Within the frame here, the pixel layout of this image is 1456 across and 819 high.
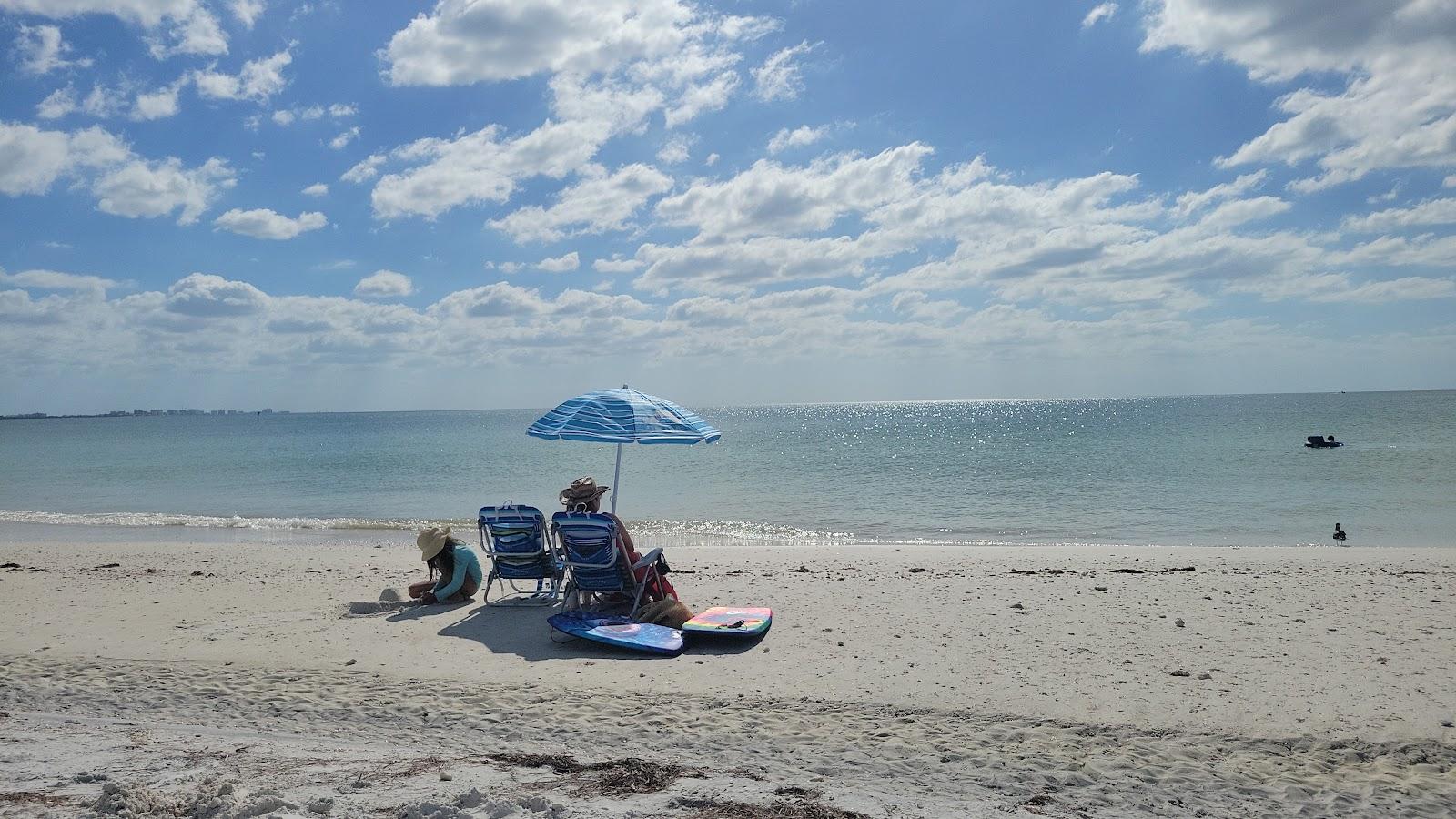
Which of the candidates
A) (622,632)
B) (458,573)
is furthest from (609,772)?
(458,573)

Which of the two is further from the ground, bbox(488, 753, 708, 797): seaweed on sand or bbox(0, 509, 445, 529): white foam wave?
bbox(488, 753, 708, 797): seaweed on sand

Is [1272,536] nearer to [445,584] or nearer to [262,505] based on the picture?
[445,584]

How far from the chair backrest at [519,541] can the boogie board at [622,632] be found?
105cm

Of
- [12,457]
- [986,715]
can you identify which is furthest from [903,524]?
[12,457]

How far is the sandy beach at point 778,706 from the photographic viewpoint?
4.12 metres

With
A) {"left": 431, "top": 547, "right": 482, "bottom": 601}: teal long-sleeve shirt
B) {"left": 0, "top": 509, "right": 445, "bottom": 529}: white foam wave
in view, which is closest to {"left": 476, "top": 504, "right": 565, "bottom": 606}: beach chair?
{"left": 431, "top": 547, "right": 482, "bottom": 601}: teal long-sleeve shirt

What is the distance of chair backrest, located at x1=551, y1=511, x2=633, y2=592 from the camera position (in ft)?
25.0

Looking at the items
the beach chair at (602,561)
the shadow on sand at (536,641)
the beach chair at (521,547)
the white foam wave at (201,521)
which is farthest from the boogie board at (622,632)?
the white foam wave at (201,521)

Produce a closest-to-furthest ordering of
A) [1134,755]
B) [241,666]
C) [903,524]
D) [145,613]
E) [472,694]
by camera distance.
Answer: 1. [1134,755]
2. [472,694]
3. [241,666]
4. [145,613]
5. [903,524]

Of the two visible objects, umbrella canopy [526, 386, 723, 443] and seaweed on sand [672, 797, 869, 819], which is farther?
umbrella canopy [526, 386, 723, 443]

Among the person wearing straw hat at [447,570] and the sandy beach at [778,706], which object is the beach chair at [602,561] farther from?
the person wearing straw hat at [447,570]

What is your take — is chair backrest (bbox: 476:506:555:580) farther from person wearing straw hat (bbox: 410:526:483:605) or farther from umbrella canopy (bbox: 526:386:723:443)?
umbrella canopy (bbox: 526:386:723:443)

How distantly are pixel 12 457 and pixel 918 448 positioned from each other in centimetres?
5272

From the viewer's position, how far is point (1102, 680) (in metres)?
5.89
